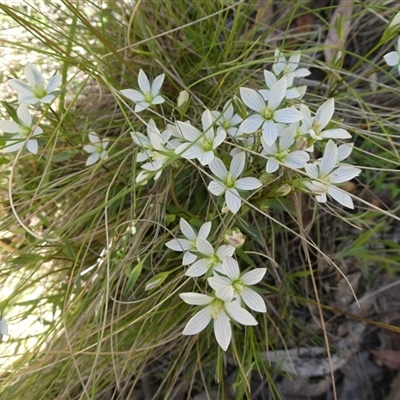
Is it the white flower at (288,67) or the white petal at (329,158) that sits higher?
the white flower at (288,67)

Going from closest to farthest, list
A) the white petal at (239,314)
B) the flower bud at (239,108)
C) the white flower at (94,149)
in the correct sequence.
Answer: the white petal at (239,314)
the flower bud at (239,108)
the white flower at (94,149)

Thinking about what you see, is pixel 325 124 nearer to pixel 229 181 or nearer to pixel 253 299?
pixel 229 181

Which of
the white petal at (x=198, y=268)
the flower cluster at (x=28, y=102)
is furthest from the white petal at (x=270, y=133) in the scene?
the flower cluster at (x=28, y=102)

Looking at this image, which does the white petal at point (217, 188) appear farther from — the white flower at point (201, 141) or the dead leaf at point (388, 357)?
the dead leaf at point (388, 357)

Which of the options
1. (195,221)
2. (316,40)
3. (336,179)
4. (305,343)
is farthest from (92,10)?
(305,343)

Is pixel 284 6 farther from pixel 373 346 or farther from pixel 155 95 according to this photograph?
pixel 373 346

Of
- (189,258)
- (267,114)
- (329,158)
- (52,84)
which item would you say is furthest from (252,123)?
(52,84)
